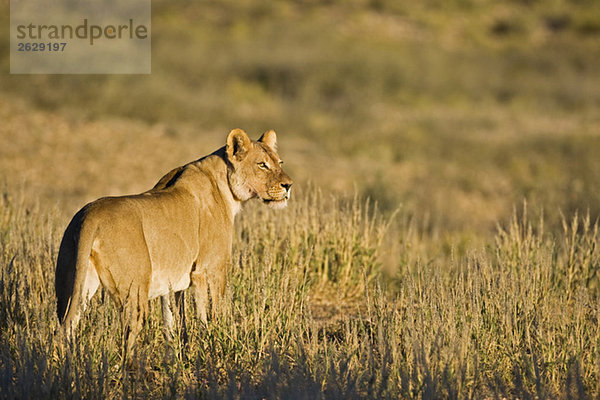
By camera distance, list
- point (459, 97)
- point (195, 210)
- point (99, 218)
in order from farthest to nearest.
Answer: point (459, 97)
point (195, 210)
point (99, 218)

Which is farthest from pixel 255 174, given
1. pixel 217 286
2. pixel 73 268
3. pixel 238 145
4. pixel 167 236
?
pixel 73 268

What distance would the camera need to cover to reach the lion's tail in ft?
16.9

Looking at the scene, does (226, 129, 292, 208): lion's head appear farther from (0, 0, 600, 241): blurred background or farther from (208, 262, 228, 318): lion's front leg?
(0, 0, 600, 241): blurred background

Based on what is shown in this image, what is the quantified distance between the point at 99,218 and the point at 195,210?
1100 mm

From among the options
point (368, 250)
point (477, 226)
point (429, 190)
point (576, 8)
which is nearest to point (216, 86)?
point (429, 190)

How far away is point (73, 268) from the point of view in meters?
5.22

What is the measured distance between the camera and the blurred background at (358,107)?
1748 centimetres

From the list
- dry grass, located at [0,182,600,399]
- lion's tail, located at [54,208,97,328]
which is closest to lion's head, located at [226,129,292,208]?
dry grass, located at [0,182,600,399]

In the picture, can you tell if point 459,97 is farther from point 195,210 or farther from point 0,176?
point 195,210

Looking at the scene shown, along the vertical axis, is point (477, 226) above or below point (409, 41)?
below

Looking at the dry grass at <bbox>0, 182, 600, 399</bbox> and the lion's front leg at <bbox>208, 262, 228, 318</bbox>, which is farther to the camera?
the lion's front leg at <bbox>208, 262, 228, 318</bbox>

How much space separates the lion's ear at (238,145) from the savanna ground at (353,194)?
2.91ft

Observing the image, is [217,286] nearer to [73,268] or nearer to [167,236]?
[167,236]

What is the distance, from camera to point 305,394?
4867mm
